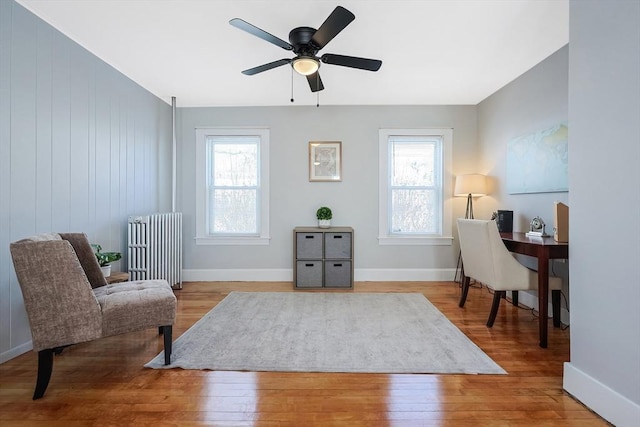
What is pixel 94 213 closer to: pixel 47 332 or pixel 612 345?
pixel 47 332

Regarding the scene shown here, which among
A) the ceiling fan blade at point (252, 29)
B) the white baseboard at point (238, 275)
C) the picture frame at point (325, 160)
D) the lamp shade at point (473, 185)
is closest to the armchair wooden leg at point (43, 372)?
the ceiling fan blade at point (252, 29)

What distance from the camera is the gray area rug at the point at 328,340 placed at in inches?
78.7

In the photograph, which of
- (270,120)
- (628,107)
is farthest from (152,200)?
(628,107)

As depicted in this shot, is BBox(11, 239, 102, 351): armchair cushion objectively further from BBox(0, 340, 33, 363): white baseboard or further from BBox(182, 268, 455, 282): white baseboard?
BBox(182, 268, 455, 282): white baseboard

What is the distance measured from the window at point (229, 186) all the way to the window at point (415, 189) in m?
1.84

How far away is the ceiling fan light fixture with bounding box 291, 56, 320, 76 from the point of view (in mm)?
2332

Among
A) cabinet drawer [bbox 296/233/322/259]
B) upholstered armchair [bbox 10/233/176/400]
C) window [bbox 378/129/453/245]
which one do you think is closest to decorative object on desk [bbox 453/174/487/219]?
window [bbox 378/129/453/245]

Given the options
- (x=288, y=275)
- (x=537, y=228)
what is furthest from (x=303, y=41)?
(x=288, y=275)

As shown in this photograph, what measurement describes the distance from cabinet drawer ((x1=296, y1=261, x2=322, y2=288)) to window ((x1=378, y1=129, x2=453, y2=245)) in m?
1.00

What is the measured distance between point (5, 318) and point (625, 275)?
3.61m

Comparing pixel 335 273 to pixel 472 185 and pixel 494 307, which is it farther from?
pixel 472 185

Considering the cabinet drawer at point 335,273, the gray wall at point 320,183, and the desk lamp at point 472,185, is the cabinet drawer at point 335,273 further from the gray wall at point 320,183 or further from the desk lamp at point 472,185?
the desk lamp at point 472,185

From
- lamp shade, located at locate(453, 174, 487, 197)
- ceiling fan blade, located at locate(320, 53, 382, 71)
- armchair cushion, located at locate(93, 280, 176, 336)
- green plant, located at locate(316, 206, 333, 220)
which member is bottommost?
armchair cushion, located at locate(93, 280, 176, 336)

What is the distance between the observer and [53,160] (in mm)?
2393
